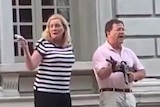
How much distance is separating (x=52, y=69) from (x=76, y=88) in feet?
8.95

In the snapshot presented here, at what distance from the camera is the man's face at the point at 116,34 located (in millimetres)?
8008

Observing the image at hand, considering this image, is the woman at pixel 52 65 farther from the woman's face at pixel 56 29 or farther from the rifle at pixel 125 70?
the rifle at pixel 125 70

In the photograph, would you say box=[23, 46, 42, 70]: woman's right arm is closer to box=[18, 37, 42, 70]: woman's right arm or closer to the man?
box=[18, 37, 42, 70]: woman's right arm

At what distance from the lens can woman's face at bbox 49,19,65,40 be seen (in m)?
7.82

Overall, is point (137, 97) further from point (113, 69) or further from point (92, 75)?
point (113, 69)

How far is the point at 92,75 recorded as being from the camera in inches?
408

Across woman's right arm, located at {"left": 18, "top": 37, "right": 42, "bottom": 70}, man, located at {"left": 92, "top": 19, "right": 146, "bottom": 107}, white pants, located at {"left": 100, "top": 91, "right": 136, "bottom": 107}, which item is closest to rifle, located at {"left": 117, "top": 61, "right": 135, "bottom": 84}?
man, located at {"left": 92, "top": 19, "right": 146, "bottom": 107}

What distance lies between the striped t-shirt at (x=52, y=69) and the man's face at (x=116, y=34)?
1.98ft

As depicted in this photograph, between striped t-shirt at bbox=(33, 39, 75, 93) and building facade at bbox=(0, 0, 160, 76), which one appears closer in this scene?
striped t-shirt at bbox=(33, 39, 75, 93)

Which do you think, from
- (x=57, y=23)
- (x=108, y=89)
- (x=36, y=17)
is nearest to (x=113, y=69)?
(x=108, y=89)

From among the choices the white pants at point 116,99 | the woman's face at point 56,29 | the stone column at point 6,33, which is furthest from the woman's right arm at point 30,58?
the stone column at point 6,33

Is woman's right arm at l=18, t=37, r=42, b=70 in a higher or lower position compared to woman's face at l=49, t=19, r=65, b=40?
lower

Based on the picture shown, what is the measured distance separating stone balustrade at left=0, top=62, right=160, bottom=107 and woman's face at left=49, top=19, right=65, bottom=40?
2.28 meters

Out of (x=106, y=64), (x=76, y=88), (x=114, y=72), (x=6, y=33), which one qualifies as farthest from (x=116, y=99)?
(x=6, y=33)
